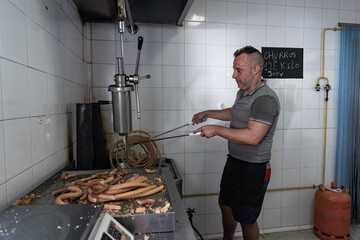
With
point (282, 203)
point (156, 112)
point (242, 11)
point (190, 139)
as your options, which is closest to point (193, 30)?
point (242, 11)

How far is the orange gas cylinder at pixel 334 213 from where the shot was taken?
215 centimetres

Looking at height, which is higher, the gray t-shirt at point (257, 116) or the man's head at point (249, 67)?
the man's head at point (249, 67)

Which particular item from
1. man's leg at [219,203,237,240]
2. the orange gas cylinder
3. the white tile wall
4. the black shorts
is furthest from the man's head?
the orange gas cylinder

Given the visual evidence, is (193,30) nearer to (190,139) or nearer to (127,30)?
(127,30)

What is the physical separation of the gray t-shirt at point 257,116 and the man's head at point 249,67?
6cm

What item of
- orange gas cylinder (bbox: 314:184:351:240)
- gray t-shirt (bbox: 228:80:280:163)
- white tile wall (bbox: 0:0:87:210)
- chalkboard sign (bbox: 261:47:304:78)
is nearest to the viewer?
white tile wall (bbox: 0:0:87:210)

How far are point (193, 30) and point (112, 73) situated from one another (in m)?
0.83

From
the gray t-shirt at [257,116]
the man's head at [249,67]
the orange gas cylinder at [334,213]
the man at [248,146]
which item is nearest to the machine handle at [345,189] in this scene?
the orange gas cylinder at [334,213]

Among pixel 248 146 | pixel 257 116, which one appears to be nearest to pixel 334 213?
pixel 248 146

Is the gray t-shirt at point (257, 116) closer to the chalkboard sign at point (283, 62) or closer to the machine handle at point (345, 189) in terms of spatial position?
the chalkboard sign at point (283, 62)

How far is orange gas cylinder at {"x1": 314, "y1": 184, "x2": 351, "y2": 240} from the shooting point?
7.06 ft

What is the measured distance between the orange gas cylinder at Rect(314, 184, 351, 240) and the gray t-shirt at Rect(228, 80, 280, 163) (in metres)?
1.08

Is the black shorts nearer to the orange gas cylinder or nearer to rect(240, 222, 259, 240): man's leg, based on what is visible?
rect(240, 222, 259, 240): man's leg

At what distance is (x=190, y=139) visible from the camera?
2223 mm
